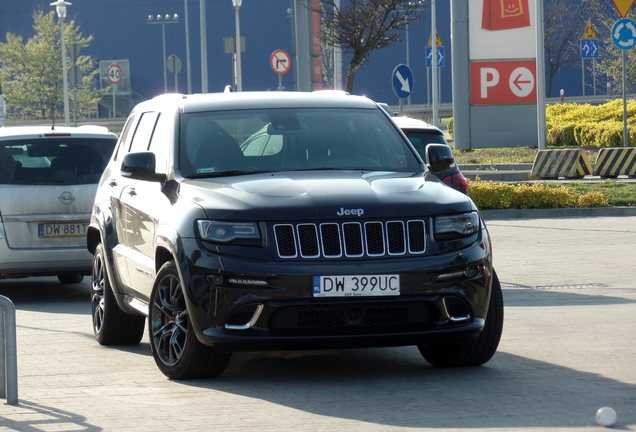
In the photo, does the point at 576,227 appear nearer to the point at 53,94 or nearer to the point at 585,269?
the point at 585,269

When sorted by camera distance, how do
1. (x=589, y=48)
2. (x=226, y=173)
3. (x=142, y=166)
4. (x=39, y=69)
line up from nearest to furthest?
Result: 1. (x=226, y=173)
2. (x=142, y=166)
3. (x=589, y=48)
4. (x=39, y=69)

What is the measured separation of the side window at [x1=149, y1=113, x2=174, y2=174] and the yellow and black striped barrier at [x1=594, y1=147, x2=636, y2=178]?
20.4m

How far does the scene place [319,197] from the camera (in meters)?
7.45

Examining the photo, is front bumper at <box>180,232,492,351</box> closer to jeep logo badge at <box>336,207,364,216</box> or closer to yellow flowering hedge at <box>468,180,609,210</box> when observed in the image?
jeep logo badge at <box>336,207,364,216</box>

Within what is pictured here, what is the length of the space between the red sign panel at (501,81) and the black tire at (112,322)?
1003 inches

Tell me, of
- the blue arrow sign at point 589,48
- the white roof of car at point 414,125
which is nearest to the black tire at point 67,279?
the white roof of car at point 414,125

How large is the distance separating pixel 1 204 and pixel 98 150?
3.39 ft

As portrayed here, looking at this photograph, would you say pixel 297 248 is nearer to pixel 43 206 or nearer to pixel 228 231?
pixel 228 231

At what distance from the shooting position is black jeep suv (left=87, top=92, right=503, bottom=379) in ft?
23.8

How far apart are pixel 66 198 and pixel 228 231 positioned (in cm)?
557

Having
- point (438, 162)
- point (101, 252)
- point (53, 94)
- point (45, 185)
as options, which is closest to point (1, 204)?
point (45, 185)

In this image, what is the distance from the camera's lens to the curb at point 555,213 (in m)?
21.3

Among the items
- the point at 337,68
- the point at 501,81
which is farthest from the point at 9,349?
the point at 501,81

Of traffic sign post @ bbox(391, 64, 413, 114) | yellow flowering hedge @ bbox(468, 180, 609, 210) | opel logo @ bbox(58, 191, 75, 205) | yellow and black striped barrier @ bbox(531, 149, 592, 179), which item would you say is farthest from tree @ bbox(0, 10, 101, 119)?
opel logo @ bbox(58, 191, 75, 205)
